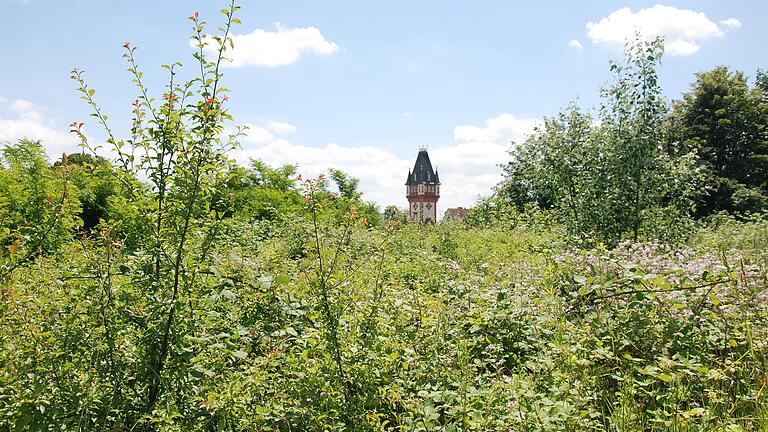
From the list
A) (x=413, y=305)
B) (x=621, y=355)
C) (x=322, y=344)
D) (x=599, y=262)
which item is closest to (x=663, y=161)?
(x=599, y=262)

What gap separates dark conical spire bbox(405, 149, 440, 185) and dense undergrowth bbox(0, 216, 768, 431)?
90.8 m

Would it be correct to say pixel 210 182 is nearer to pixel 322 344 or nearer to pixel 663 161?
pixel 322 344

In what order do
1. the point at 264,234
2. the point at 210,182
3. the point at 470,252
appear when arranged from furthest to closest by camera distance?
the point at 264,234 → the point at 470,252 → the point at 210,182

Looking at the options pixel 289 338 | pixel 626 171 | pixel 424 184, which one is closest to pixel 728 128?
pixel 626 171

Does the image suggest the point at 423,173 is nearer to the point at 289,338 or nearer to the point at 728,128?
the point at 728,128

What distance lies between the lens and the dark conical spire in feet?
309

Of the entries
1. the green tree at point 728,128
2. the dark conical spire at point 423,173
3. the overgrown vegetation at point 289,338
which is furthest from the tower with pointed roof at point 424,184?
the overgrown vegetation at point 289,338

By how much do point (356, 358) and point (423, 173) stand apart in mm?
92673

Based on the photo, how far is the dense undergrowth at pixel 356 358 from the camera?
2.30 metres

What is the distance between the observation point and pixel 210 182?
2.55 meters

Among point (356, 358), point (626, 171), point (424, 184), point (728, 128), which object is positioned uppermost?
point (424, 184)

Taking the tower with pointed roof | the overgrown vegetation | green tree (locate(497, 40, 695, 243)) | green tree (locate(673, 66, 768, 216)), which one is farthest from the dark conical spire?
the overgrown vegetation

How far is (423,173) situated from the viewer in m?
94.6

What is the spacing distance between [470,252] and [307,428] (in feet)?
22.3
